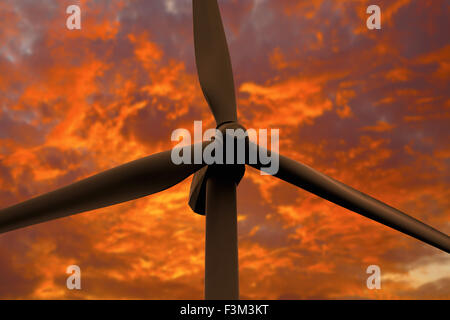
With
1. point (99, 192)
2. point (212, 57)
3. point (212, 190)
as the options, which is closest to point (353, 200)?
point (212, 190)

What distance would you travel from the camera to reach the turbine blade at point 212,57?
14.0 metres

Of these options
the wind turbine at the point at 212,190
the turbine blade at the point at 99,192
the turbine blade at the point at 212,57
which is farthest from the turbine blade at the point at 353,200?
the turbine blade at the point at 99,192

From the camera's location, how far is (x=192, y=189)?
14469 millimetres

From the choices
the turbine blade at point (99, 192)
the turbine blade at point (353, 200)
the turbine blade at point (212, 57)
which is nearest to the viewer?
the turbine blade at point (99, 192)

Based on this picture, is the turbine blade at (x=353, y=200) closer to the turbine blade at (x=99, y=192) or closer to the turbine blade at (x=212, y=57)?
the turbine blade at (x=212, y=57)

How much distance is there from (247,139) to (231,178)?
4.26 feet

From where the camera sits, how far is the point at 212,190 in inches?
513

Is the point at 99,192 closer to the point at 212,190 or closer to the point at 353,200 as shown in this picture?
the point at 212,190

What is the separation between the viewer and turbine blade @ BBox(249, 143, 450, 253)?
1365 cm
